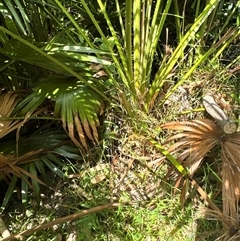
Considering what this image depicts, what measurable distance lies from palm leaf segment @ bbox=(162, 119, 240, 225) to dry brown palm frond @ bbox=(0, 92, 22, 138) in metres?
0.55

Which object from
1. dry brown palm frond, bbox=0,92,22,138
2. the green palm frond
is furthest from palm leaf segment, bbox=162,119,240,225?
dry brown palm frond, bbox=0,92,22,138

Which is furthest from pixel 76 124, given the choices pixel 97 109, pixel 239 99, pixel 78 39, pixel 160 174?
pixel 239 99

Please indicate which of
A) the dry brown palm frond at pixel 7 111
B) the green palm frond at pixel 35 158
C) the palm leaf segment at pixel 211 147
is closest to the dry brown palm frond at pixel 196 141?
the palm leaf segment at pixel 211 147

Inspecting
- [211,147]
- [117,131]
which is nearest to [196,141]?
[211,147]

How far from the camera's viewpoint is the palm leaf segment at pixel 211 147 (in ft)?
4.37

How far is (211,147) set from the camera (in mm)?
1401

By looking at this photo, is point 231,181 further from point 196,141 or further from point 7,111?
point 7,111

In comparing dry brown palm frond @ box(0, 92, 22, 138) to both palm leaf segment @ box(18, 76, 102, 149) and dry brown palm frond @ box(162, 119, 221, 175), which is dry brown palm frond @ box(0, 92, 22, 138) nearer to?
palm leaf segment @ box(18, 76, 102, 149)

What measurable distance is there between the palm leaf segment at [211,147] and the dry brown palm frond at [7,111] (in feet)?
1.81

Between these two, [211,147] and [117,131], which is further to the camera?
[117,131]

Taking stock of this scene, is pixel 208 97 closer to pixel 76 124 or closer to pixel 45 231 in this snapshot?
pixel 76 124

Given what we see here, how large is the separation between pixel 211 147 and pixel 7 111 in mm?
718

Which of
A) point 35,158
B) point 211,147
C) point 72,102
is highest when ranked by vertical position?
point 72,102

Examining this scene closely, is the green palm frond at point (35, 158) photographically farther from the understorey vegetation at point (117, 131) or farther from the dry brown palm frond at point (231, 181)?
the dry brown palm frond at point (231, 181)
